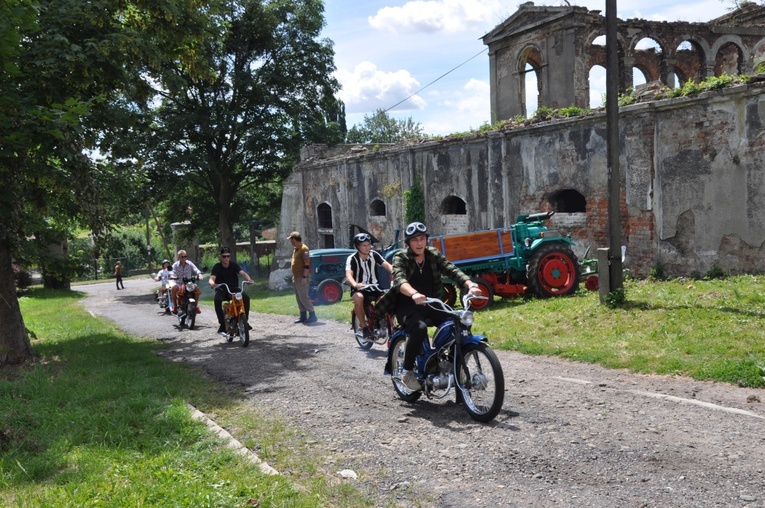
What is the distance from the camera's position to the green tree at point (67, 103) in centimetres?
871

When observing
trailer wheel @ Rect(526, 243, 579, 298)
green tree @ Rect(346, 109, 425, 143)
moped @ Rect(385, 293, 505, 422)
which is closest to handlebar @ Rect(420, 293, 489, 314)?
moped @ Rect(385, 293, 505, 422)

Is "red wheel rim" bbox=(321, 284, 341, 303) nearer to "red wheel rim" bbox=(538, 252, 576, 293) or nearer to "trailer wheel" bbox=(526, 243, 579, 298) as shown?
"trailer wheel" bbox=(526, 243, 579, 298)

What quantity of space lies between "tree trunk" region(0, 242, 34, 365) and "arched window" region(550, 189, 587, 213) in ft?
41.0

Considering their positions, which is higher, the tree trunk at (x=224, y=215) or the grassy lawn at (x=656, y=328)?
the tree trunk at (x=224, y=215)

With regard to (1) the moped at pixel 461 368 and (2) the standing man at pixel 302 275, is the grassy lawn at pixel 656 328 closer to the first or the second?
(1) the moped at pixel 461 368

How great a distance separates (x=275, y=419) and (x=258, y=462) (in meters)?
1.39

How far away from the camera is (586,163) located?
52.3 feet

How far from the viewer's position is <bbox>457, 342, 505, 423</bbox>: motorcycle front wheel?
600 cm

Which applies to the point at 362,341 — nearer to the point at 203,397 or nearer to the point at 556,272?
the point at 203,397

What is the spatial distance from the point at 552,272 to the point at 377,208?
11.1m

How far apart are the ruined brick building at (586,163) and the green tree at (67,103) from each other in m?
9.15

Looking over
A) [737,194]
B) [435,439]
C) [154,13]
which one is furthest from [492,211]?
[435,439]

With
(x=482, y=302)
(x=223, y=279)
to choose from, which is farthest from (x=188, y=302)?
(x=482, y=302)

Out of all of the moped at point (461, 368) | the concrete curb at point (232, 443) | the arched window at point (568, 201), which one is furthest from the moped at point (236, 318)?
the arched window at point (568, 201)
